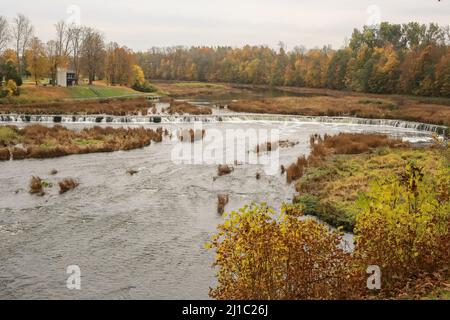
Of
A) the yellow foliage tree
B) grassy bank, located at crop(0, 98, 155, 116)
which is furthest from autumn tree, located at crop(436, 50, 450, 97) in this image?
the yellow foliage tree

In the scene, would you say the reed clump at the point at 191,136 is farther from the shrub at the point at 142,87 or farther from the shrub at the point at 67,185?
the shrub at the point at 142,87

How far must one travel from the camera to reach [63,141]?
39125 mm

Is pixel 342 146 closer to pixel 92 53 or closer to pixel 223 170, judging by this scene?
pixel 223 170

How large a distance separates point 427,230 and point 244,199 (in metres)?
14.6

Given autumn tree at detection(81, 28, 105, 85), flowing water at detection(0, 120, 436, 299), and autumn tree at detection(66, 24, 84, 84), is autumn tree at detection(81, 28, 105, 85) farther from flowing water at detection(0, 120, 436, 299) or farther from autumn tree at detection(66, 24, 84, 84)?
flowing water at detection(0, 120, 436, 299)

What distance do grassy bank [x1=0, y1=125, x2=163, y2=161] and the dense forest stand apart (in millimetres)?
73749

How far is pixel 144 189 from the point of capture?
26500 mm

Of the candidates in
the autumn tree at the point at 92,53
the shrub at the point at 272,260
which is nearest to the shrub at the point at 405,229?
the shrub at the point at 272,260

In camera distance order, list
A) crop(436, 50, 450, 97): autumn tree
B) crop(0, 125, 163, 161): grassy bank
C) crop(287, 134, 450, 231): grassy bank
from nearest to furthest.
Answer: crop(287, 134, 450, 231): grassy bank < crop(0, 125, 163, 161): grassy bank < crop(436, 50, 450, 97): autumn tree

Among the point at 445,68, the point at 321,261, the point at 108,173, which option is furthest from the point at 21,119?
the point at 445,68

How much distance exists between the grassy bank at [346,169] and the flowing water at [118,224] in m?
1.65

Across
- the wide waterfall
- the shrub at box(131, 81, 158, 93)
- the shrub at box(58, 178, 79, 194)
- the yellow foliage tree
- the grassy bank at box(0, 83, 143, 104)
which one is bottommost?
the shrub at box(58, 178, 79, 194)

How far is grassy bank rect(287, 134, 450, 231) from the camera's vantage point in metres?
22.3

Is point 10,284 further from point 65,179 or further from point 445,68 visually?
point 445,68
